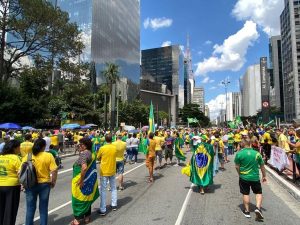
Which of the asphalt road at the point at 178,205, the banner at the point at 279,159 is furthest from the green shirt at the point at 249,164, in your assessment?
the banner at the point at 279,159

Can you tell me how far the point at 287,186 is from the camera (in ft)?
33.6

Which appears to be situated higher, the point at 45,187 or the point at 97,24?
the point at 97,24

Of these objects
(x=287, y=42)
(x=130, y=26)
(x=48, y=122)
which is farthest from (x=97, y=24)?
(x=287, y=42)

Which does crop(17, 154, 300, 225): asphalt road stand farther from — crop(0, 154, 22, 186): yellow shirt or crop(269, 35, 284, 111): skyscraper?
crop(269, 35, 284, 111): skyscraper

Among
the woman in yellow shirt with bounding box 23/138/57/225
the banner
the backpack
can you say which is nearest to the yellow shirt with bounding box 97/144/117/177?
the woman in yellow shirt with bounding box 23/138/57/225

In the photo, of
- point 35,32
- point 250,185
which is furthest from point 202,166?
point 35,32

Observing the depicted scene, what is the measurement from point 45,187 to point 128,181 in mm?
6163

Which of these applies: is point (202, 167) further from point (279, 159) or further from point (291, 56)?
point (291, 56)

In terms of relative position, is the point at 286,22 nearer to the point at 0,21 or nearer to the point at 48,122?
the point at 48,122

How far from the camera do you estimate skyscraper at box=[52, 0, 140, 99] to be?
93188 mm

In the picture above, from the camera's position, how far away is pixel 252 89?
7008 inches

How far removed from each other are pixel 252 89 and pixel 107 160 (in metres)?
180

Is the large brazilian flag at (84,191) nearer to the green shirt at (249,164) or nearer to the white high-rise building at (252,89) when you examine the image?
the green shirt at (249,164)

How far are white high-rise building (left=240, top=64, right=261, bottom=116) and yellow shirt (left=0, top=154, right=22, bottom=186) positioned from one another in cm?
17272
